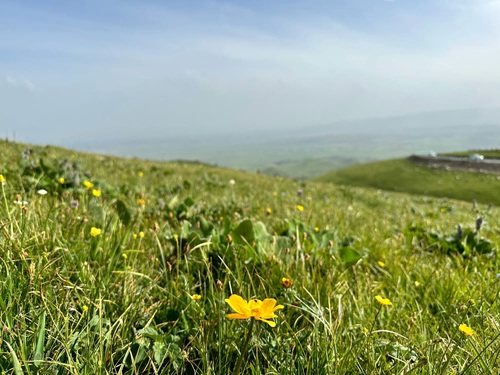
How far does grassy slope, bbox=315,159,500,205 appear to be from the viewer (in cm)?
5274

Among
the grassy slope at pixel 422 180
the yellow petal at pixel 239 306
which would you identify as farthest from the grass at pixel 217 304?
the grassy slope at pixel 422 180

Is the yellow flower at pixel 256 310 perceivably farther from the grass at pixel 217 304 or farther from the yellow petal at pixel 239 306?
the grass at pixel 217 304

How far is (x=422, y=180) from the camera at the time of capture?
63812mm

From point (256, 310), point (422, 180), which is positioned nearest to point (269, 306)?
point (256, 310)

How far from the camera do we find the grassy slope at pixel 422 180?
52744 millimetres

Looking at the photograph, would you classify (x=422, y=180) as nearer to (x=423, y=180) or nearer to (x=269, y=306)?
(x=423, y=180)

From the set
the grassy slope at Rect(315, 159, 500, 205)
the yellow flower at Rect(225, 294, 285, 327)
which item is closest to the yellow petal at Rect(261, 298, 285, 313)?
the yellow flower at Rect(225, 294, 285, 327)

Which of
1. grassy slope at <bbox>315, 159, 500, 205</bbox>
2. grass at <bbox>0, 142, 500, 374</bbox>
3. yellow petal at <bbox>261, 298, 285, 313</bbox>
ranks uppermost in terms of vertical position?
yellow petal at <bbox>261, 298, 285, 313</bbox>

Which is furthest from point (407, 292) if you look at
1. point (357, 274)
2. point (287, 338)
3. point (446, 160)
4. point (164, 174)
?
point (446, 160)

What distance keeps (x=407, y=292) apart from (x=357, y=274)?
0.50 m

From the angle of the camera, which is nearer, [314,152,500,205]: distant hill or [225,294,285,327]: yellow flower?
[225,294,285,327]: yellow flower

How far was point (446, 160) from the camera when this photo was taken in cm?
7306

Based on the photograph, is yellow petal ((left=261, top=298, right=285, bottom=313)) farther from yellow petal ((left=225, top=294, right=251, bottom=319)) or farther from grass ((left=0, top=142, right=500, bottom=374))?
grass ((left=0, top=142, right=500, bottom=374))

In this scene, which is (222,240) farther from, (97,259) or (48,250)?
(48,250)
